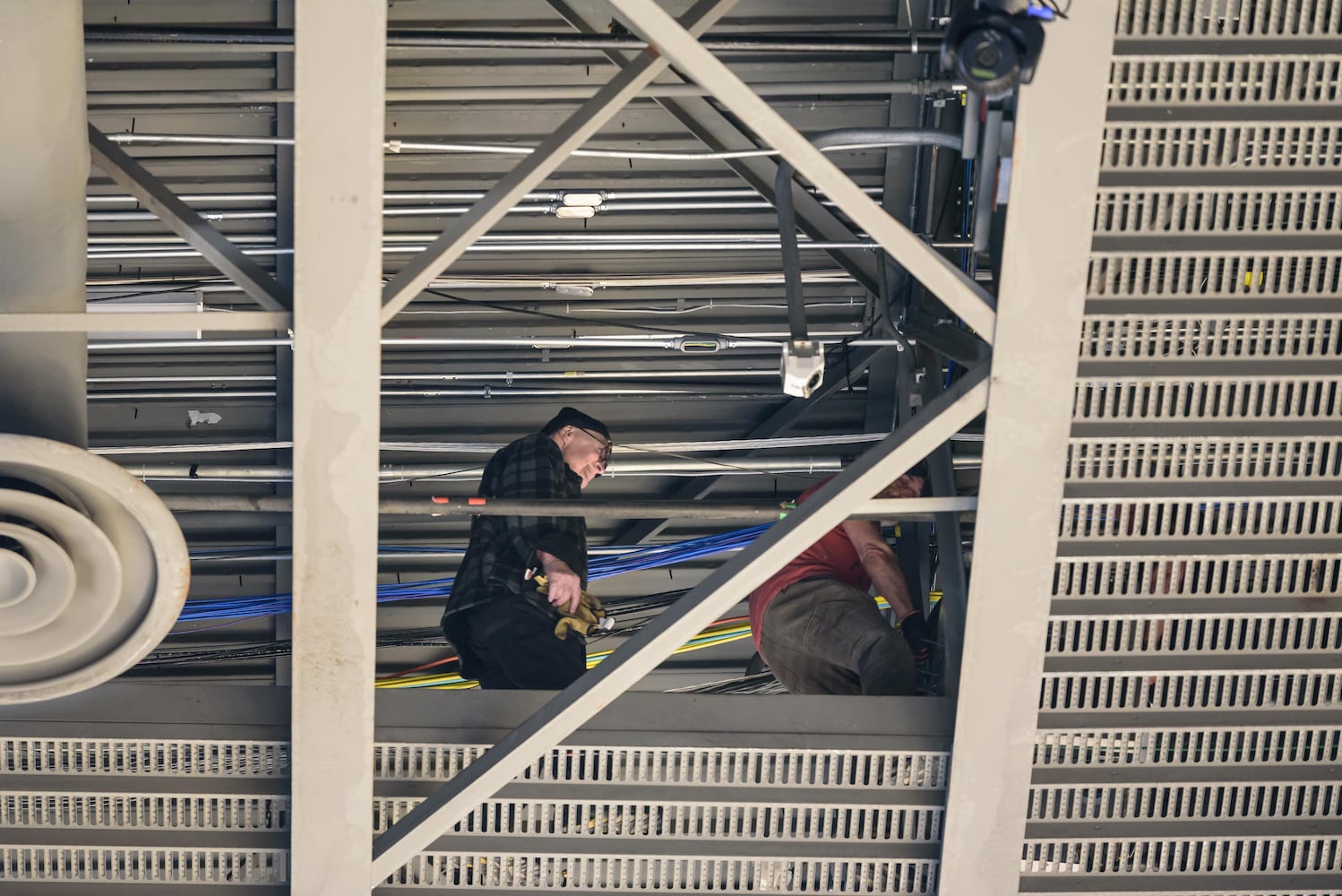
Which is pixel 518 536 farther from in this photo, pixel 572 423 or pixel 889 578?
pixel 889 578

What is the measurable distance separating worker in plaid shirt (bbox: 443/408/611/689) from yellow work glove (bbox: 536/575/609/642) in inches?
0.7

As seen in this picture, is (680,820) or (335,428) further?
(680,820)

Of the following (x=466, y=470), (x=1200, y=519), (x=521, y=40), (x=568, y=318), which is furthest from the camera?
(x=466, y=470)

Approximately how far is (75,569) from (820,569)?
7.75ft

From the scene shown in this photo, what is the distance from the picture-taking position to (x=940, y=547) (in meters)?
3.76

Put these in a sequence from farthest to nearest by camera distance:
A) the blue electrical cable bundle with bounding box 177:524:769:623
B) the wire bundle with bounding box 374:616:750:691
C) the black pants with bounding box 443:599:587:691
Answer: the wire bundle with bounding box 374:616:750:691 < the blue electrical cable bundle with bounding box 177:524:769:623 < the black pants with bounding box 443:599:587:691

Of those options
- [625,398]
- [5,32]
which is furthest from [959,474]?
[5,32]

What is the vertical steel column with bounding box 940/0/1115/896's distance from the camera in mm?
2980

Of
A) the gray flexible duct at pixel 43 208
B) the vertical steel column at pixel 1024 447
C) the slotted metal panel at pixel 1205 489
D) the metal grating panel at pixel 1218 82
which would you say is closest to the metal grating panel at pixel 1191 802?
the slotted metal panel at pixel 1205 489

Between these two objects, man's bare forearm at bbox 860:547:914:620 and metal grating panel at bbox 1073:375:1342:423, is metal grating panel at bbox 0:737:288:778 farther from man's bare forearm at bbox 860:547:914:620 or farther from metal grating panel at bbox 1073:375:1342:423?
metal grating panel at bbox 1073:375:1342:423

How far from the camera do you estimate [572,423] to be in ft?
15.6

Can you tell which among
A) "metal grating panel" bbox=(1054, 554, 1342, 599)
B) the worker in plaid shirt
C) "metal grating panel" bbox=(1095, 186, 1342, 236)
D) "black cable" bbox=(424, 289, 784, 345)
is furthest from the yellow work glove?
"metal grating panel" bbox=(1095, 186, 1342, 236)

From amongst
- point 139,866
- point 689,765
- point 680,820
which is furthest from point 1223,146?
point 139,866

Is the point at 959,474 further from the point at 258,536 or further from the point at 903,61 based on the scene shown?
→ the point at 258,536
